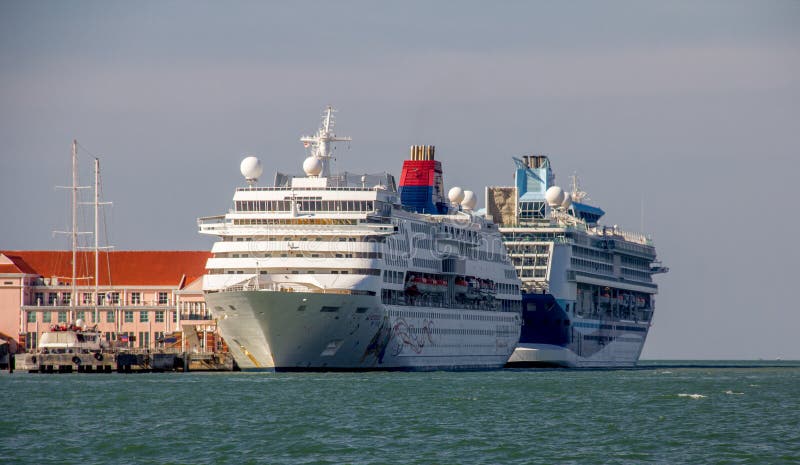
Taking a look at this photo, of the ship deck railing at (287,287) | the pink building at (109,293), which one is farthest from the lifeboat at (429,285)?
the pink building at (109,293)

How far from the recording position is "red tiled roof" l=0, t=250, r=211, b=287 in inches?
5728

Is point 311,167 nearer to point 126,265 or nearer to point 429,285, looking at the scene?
point 429,285

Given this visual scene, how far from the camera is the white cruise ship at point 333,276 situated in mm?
97062

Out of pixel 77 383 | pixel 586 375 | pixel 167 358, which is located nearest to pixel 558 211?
pixel 586 375

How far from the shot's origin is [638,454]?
5681cm

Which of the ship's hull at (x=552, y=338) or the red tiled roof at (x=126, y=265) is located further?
the red tiled roof at (x=126, y=265)

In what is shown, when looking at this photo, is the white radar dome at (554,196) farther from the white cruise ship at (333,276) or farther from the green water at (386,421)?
the green water at (386,421)

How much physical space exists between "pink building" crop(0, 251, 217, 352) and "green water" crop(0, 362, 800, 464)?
3839 cm

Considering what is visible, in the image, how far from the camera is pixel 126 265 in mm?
147625

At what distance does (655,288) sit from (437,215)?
159 ft

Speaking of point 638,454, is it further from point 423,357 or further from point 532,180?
point 532,180

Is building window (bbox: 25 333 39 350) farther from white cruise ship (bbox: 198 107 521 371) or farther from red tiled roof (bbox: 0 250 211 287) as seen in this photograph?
white cruise ship (bbox: 198 107 521 371)

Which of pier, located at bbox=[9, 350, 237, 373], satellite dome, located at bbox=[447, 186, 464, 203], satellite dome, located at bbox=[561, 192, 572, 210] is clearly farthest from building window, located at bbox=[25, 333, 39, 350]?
satellite dome, located at bbox=[561, 192, 572, 210]

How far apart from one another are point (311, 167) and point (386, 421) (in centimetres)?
4306
